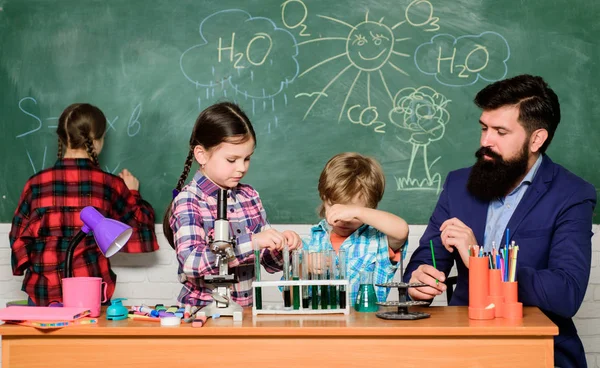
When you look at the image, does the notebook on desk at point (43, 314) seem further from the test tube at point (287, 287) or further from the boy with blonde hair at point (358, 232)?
the boy with blonde hair at point (358, 232)

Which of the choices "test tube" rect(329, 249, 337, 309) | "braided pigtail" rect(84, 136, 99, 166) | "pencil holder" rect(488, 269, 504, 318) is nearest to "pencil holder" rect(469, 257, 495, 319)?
"pencil holder" rect(488, 269, 504, 318)

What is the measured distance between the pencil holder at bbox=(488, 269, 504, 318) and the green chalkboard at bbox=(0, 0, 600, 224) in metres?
1.83

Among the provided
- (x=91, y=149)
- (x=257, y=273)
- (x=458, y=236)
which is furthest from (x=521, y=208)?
(x=91, y=149)

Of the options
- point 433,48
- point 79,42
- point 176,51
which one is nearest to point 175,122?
point 176,51

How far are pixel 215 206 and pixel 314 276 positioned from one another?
0.54 metres

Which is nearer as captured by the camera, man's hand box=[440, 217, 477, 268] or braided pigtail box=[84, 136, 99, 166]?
man's hand box=[440, 217, 477, 268]

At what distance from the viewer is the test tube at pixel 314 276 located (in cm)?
217

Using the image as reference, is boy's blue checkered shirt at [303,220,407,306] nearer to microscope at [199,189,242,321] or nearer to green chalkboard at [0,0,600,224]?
microscope at [199,189,242,321]

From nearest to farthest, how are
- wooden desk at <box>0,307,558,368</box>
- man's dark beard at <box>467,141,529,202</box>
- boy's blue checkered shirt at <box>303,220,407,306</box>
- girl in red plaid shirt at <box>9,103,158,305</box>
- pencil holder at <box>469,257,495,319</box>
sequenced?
1. wooden desk at <box>0,307,558,368</box>
2. pencil holder at <box>469,257,495,319</box>
3. boy's blue checkered shirt at <box>303,220,407,306</box>
4. man's dark beard at <box>467,141,529,202</box>
5. girl in red plaid shirt at <box>9,103,158,305</box>

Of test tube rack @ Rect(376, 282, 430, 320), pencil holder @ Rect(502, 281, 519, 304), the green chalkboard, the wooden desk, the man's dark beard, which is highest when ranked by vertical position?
the green chalkboard

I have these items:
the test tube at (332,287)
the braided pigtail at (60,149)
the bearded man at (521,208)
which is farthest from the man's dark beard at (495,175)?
the braided pigtail at (60,149)

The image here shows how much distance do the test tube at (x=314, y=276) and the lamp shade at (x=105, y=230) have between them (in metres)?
0.53

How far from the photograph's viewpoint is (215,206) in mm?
2582

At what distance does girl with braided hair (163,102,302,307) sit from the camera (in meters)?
2.42
